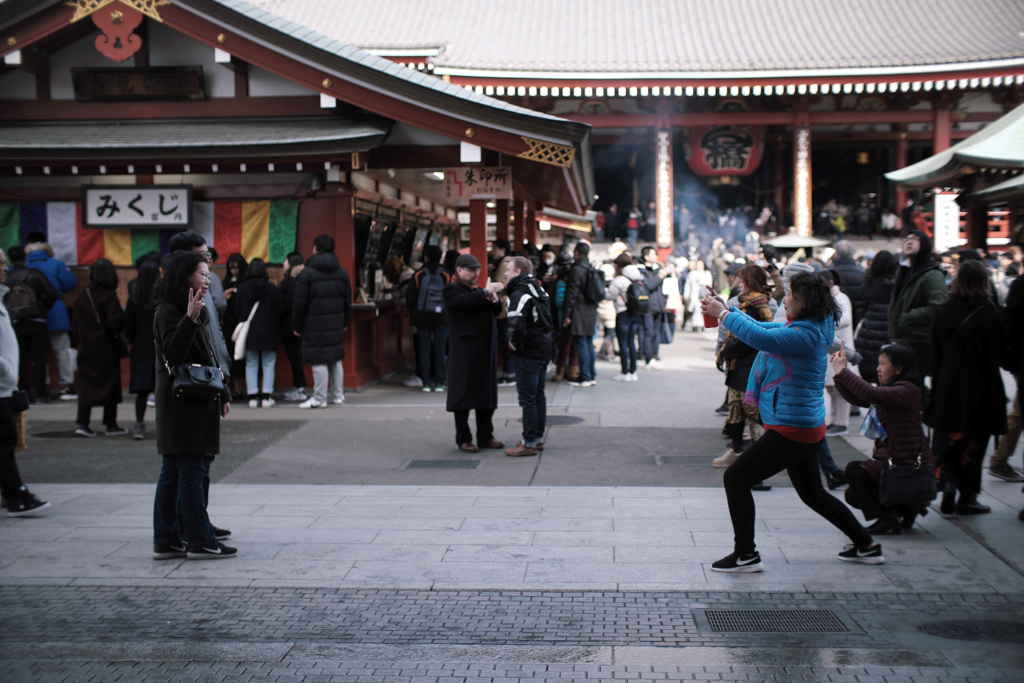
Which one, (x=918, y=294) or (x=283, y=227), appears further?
(x=283, y=227)

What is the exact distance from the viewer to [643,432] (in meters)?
10.9

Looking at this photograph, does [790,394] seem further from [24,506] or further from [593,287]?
[593,287]

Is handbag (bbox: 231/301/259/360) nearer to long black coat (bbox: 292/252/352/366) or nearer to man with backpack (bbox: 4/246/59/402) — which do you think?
long black coat (bbox: 292/252/352/366)

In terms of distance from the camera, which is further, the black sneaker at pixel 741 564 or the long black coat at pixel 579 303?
the long black coat at pixel 579 303

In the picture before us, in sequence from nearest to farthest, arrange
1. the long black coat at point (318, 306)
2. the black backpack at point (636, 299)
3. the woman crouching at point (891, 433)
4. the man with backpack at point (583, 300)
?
the woman crouching at point (891, 433) → the long black coat at point (318, 306) → the man with backpack at point (583, 300) → the black backpack at point (636, 299)

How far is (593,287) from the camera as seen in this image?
47.0 ft

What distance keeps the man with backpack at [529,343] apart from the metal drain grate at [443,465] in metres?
0.42

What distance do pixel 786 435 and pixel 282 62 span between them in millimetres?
A: 9148

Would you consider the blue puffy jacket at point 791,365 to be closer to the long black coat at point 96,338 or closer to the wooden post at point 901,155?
the long black coat at point 96,338

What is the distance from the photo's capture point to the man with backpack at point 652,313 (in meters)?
16.0

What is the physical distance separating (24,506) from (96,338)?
3228mm

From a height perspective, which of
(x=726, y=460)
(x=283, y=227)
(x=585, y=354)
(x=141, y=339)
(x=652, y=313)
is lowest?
(x=726, y=460)

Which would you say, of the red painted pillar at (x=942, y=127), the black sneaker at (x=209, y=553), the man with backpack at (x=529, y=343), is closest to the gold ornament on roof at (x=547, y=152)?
the man with backpack at (x=529, y=343)

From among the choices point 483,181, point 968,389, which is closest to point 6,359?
point 968,389
